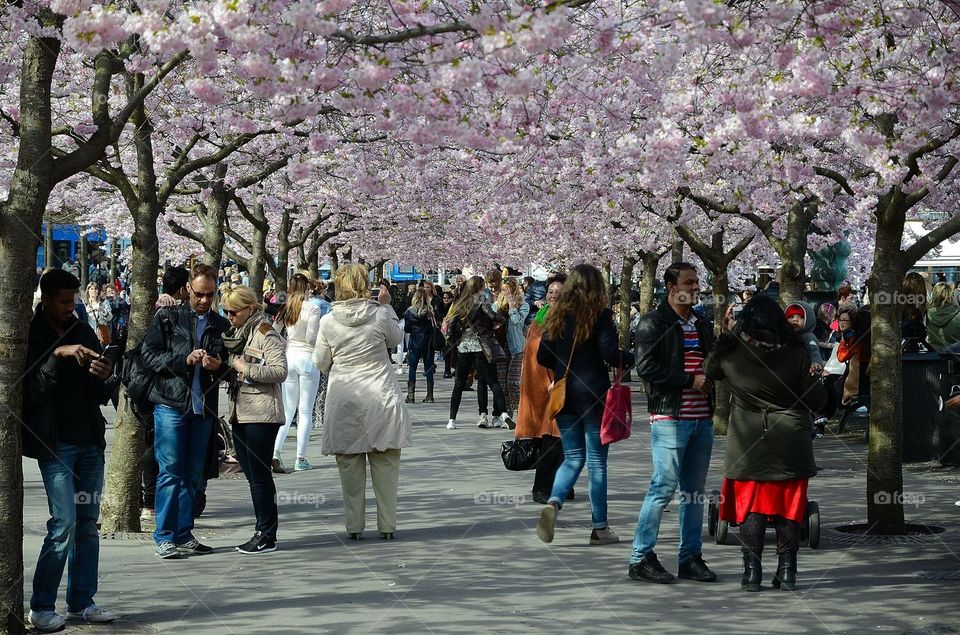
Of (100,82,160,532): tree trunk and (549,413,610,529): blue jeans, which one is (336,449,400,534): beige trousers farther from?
(100,82,160,532): tree trunk

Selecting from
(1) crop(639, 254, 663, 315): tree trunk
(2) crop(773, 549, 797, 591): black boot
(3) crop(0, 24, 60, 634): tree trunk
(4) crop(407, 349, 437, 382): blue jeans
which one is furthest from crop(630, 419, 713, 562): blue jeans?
(1) crop(639, 254, 663, 315): tree trunk

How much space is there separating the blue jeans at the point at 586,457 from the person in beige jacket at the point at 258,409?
6.18ft

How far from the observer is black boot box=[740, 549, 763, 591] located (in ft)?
26.2

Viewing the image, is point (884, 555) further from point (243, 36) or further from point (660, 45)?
point (243, 36)

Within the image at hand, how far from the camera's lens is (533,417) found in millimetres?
10516

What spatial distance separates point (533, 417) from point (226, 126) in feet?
17.9

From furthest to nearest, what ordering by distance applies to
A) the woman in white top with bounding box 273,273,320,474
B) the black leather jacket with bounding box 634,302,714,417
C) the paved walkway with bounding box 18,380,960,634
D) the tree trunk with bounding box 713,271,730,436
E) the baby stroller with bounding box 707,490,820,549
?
the tree trunk with bounding box 713,271,730,436
the woman in white top with bounding box 273,273,320,474
the baby stroller with bounding box 707,490,820,549
the black leather jacket with bounding box 634,302,714,417
the paved walkway with bounding box 18,380,960,634

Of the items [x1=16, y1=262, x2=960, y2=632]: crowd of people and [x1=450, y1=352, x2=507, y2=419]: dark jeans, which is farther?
[x1=450, y1=352, x2=507, y2=419]: dark jeans

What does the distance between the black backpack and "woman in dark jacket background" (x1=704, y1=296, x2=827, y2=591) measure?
352 cm

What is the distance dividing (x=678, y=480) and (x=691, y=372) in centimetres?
64

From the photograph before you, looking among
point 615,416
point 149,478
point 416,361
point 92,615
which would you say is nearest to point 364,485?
point 615,416

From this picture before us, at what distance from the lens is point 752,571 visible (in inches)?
315

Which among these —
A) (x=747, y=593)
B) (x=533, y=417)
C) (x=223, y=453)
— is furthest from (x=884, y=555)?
(x=223, y=453)

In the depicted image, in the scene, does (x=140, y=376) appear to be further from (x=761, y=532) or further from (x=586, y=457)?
(x=761, y=532)
